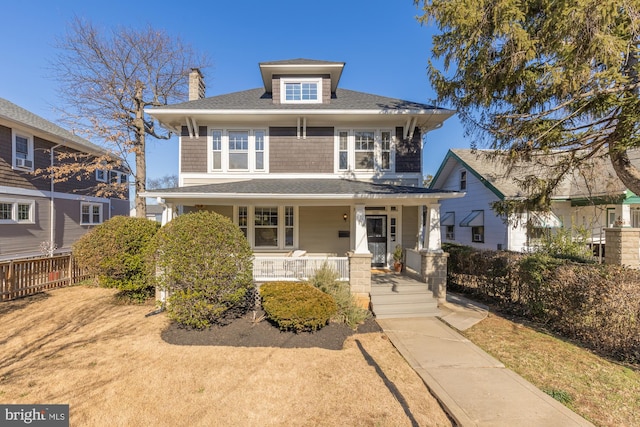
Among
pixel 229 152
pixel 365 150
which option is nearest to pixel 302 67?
pixel 365 150

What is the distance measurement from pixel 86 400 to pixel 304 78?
1063cm

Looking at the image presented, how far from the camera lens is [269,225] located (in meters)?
10.6

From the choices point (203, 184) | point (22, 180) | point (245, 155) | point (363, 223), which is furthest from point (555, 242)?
point (22, 180)

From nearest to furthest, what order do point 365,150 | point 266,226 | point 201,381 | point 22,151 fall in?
point 201,381
point 365,150
point 266,226
point 22,151

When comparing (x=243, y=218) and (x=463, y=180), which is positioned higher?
(x=463, y=180)

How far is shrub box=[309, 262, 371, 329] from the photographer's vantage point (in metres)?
6.80

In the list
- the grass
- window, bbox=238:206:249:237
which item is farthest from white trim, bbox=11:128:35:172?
the grass

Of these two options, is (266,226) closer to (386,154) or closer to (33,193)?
(386,154)

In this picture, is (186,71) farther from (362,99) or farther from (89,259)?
(89,259)

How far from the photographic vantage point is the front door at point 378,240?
10688 millimetres

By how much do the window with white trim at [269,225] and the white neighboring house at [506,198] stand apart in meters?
7.58

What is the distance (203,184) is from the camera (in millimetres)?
10219

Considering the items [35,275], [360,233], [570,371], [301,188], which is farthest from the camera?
[35,275]

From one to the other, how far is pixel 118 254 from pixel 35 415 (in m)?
4.91
